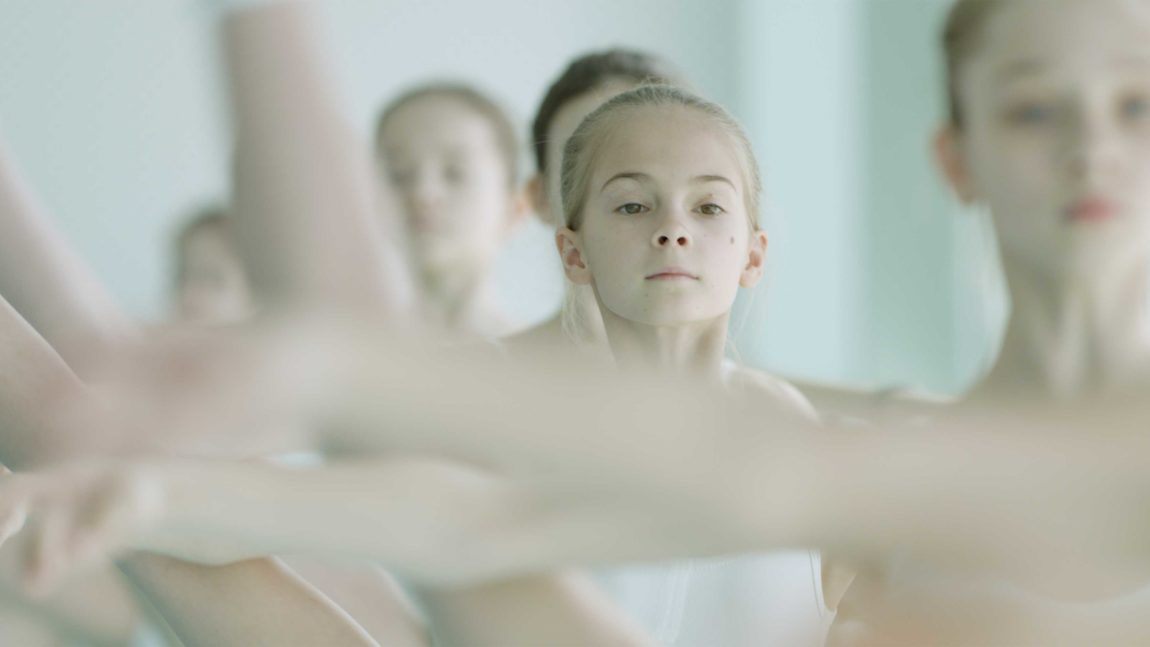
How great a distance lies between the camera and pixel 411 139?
2.58 feet

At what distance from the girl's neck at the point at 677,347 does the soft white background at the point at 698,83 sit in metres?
0.71

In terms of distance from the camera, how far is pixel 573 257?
1.28 feet

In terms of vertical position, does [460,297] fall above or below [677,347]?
above

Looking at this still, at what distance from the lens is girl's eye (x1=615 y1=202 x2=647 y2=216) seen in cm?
37

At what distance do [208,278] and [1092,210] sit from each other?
92 cm

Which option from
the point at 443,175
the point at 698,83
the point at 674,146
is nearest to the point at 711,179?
the point at 674,146

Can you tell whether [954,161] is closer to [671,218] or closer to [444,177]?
[671,218]

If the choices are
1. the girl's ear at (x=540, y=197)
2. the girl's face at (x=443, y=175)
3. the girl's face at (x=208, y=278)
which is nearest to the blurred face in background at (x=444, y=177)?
the girl's face at (x=443, y=175)

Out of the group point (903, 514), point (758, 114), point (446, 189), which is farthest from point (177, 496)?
point (758, 114)

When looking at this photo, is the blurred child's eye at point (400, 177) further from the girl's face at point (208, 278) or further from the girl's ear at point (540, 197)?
the girl's face at point (208, 278)

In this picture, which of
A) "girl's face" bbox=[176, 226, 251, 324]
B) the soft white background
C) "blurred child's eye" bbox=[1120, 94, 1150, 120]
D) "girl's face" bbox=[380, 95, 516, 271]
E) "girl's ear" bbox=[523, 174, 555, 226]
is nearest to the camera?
"blurred child's eye" bbox=[1120, 94, 1150, 120]

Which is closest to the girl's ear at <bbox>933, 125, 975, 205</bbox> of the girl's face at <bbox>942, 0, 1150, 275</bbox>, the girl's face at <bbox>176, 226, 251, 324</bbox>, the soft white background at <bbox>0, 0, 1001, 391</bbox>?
the girl's face at <bbox>942, 0, 1150, 275</bbox>

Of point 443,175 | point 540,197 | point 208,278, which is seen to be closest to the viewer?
point 540,197

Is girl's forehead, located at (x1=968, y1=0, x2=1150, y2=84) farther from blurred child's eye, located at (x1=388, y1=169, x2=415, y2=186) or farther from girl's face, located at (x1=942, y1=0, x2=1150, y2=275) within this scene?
blurred child's eye, located at (x1=388, y1=169, x2=415, y2=186)
